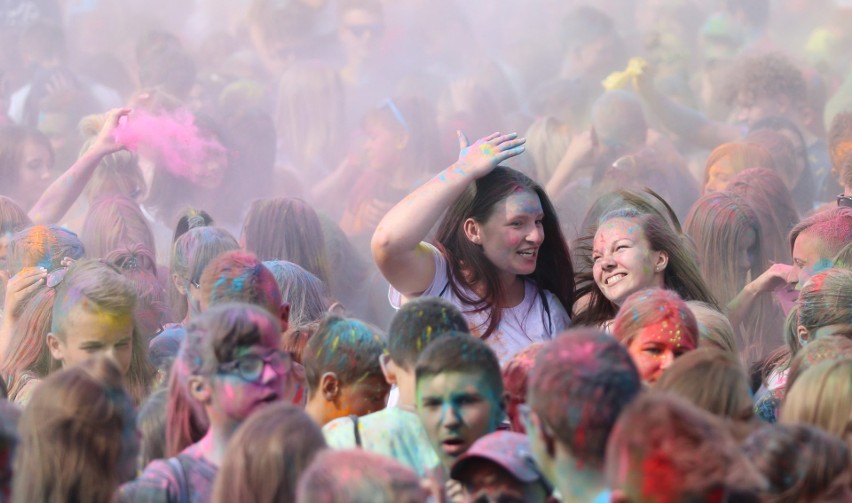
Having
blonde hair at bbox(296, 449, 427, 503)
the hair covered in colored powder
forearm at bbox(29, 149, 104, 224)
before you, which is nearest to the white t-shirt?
the hair covered in colored powder

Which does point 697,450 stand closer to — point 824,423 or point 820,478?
point 820,478

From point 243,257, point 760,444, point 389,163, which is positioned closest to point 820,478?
point 760,444

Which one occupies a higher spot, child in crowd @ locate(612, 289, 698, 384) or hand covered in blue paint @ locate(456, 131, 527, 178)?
hand covered in blue paint @ locate(456, 131, 527, 178)

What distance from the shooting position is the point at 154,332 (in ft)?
15.4

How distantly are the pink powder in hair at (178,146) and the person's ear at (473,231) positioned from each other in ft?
13.9

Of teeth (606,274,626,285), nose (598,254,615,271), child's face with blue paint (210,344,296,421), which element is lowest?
child's face with blue paint (210,344,296,421)

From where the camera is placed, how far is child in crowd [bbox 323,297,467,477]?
283cm

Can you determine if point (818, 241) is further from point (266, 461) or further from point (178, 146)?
point (178, 146)

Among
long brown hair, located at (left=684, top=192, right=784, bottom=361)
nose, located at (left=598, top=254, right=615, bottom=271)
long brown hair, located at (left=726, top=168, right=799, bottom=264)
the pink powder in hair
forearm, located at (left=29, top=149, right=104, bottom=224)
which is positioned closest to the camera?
nose, located at (left=598, top=254, right=615, bottom=271)

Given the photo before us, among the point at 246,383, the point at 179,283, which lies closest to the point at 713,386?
the point at 246,383

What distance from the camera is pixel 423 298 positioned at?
318 centimetres

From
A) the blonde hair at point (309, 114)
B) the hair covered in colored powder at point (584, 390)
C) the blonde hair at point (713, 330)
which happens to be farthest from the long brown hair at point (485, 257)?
the blonde hair at point (309, 114)

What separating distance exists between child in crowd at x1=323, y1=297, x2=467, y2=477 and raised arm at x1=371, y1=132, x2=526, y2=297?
1.85 ft

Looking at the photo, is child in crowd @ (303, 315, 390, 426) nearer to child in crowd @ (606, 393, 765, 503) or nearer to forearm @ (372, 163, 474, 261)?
forearm @ (372, 163, 474, 261)
